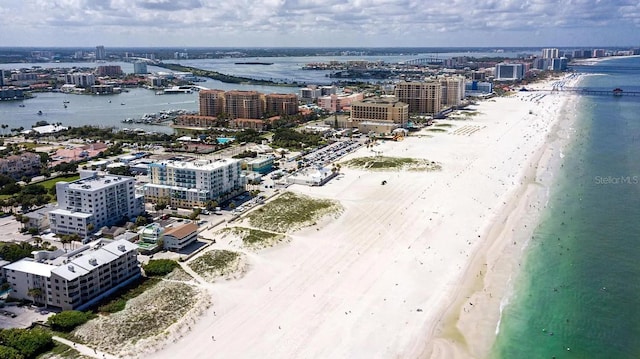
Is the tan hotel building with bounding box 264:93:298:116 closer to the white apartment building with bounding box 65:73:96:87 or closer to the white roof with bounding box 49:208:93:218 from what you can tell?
the white roof with bounding box 49:208:93:218

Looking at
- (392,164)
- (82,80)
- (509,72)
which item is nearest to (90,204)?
(392,164)

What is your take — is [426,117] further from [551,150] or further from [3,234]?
[3,234]

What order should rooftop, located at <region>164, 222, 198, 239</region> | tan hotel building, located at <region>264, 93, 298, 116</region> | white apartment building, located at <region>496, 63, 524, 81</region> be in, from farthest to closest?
white apartment building, located at <region>496, 63, 524, 81</region>, tan hotel building, located at <region>264, 93, 298, 116</region>, rooftop, located at <region>164, 222, 198, 239</region>

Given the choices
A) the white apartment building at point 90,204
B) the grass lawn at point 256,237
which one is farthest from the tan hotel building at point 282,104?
the grass lawn at point 256,237

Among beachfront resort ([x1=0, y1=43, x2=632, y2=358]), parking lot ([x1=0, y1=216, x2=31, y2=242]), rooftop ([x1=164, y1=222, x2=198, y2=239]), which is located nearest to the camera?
beachfront resort ([x1=0, y1=43, x2=632, y2=358])

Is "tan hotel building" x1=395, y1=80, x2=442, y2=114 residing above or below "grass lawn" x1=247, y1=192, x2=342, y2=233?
above

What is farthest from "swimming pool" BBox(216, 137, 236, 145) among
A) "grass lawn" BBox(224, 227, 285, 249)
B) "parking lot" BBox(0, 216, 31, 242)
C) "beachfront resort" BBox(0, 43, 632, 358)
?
"grass lawn" BBox(224, 227, 285, 249)

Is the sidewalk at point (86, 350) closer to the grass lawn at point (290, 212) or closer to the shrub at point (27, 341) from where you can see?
the shrub at point (27, 341)
